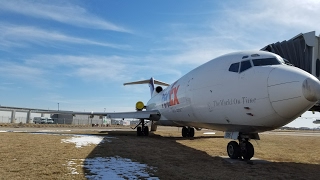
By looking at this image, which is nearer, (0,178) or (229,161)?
(0,178)

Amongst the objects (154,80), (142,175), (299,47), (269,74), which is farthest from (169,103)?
(154,80)

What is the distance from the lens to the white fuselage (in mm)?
8070

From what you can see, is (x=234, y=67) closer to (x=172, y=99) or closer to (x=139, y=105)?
(x=172, y=99)

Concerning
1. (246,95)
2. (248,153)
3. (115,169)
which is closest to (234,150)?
(248,153)

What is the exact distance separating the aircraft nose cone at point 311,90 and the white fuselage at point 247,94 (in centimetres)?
2

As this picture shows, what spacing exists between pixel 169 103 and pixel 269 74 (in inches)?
403

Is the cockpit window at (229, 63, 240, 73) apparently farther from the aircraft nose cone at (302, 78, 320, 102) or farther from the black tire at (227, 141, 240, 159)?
the aircraft nose cone at (302, 78, 320, 102)

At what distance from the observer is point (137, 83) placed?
36.1m

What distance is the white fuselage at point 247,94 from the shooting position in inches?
318

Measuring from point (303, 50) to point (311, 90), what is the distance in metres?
6.83

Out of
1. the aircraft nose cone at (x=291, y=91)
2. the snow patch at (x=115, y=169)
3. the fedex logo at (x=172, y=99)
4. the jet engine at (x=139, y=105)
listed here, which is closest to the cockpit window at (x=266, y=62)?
the aircraft nose cone at (x=291, y=91)

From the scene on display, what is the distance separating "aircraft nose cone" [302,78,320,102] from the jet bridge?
18.3 ft

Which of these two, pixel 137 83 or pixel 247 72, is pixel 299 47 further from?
pixel 137 83

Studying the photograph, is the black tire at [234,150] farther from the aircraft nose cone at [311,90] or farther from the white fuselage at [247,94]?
the aircraft nose cone at [311,90]
